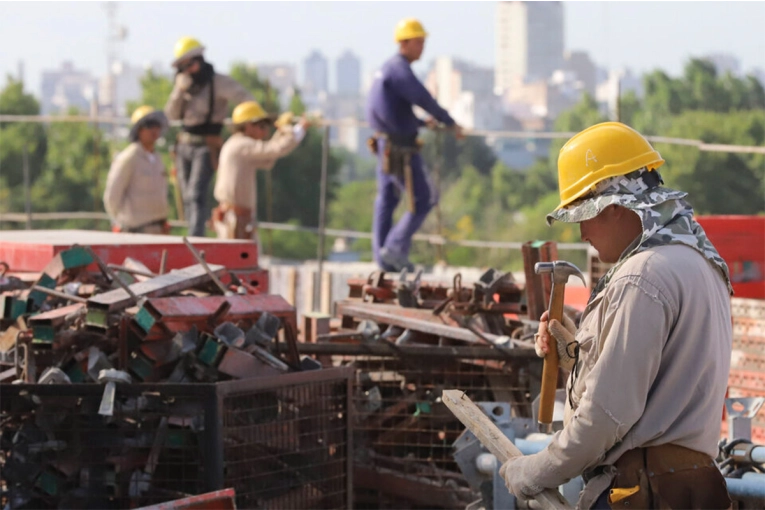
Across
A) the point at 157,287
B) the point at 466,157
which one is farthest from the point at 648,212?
the point at 466,157

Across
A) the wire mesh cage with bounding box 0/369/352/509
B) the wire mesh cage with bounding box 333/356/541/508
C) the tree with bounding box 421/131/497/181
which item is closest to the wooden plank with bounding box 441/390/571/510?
the wire mesh cage with bounding box 0/369/352/509

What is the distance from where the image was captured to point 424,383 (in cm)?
614

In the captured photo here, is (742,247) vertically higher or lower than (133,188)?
lower

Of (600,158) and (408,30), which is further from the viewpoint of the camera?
(408,30)

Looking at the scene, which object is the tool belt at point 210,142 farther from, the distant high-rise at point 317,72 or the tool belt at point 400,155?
the distant high-rise at point 317,72

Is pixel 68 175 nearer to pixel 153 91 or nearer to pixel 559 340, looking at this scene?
pixel 153 91

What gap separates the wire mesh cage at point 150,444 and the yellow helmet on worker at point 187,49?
7.25 meters

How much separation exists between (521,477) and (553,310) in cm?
49

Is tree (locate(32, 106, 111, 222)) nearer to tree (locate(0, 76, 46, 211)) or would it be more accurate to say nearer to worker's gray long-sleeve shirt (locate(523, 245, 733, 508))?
tree (locate(0, 76, 46, 211))

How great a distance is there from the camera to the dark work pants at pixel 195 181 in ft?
40.0

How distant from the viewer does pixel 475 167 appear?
104062 mm

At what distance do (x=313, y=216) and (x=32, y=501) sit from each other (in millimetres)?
69581

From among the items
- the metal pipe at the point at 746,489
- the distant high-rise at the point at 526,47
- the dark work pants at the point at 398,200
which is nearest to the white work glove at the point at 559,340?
the metal pipe at the point at 746,489

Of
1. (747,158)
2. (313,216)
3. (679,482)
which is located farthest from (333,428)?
(747,158)
